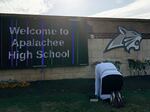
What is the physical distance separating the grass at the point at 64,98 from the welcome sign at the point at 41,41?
4.79ft

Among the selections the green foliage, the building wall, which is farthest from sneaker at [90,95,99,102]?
the green foliage

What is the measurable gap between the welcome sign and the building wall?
1.28 feet

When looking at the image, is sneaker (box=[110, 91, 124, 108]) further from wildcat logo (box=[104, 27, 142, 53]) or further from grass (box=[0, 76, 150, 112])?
wildcat logo (box=[104, 27, 142, 53])

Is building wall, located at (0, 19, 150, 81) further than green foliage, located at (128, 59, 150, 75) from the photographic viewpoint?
No

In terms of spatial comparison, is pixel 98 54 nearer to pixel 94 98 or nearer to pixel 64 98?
pixel 94 98

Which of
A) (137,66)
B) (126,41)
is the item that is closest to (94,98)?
(137,66)

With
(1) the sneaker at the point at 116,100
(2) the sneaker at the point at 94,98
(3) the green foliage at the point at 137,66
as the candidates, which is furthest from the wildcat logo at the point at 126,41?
(1) the sneaker at the point at 116,100

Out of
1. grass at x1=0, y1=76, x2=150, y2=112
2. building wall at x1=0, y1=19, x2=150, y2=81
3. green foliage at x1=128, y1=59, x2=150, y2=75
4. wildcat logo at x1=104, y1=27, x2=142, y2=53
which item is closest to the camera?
grass at x1=0, y1=76, x2=150, y2=112

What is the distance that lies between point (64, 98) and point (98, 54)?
590 cm

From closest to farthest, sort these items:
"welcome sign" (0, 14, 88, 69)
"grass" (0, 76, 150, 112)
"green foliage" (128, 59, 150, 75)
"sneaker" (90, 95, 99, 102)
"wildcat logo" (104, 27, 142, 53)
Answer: "grass" (0, 76, 150, 112), "sneaker" (90, 95, 99, 102), "welcome sign" (0, 14, 88, 69), "wildcat logo" (104, 27, 142, 53), "green foliage" (128, 59, 150, 75)

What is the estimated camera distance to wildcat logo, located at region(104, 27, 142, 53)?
16.1m

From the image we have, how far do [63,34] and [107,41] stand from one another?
289cm

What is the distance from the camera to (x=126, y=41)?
16.3 meters

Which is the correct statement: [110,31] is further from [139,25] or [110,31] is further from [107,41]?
[139,25]
